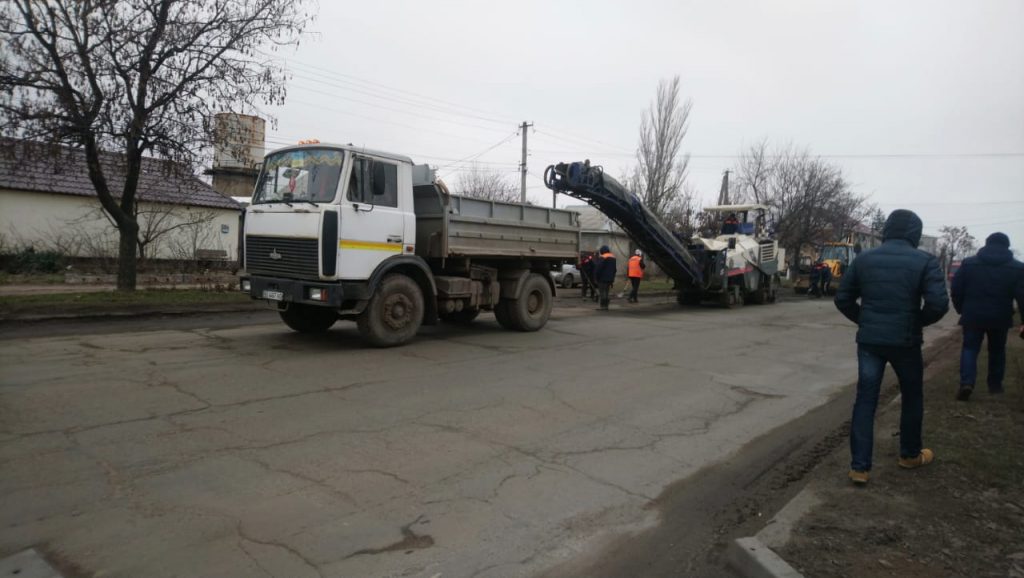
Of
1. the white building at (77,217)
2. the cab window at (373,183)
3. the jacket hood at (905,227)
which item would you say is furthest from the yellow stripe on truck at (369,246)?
the white building at (77,217)

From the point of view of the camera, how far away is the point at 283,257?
27.2 feet

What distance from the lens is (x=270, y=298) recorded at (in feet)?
27.6

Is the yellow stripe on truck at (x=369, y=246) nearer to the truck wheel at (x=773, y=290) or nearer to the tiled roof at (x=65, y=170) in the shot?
the tiled roof at (x=65, y=170)

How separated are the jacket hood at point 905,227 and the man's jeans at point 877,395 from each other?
801mm

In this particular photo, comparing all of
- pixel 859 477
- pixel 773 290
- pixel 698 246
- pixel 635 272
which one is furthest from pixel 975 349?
pixel 773 290

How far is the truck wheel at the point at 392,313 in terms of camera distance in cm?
859

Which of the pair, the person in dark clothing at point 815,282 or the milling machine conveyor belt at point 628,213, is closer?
the milling machine conveyor belt at point 628,213

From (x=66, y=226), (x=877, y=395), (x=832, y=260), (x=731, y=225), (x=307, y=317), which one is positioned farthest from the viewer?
(x=832, y=260)

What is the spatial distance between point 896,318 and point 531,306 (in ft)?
26.0

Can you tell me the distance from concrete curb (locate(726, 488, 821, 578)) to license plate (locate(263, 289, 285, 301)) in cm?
663

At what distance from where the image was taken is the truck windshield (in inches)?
321

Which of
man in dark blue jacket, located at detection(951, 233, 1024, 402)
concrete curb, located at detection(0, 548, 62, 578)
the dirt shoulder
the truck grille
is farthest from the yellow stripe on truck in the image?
man in dark blue jacket, located at detection(951, 233, 1024, 402)

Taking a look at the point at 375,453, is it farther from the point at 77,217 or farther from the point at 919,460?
the point at 77,217

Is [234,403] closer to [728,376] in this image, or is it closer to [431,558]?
[431,558]
